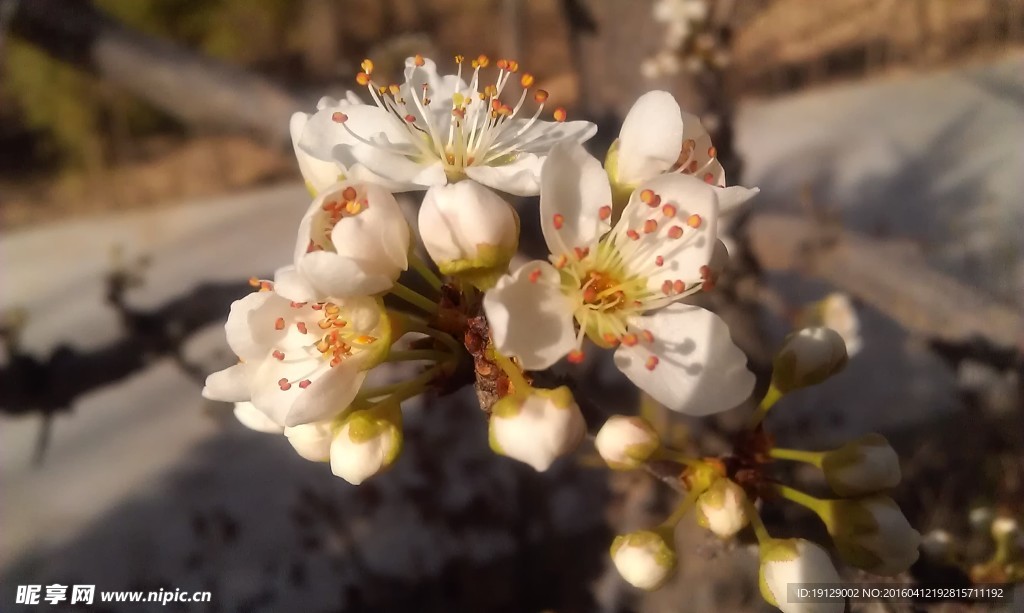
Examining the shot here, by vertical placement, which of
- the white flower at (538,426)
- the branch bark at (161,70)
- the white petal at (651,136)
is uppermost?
the branch bark at (161,70)

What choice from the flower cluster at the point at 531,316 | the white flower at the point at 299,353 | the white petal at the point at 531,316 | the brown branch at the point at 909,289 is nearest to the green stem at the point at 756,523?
the flower cluster at the point at 531,316

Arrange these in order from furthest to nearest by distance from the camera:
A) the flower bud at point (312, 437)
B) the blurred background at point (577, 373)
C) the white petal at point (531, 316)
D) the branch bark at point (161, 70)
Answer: the branch bark at point (161, 70)
the blurred background at point (577, 373)
the flower bud at point (312, 437)
the white petal at point (531, 316)

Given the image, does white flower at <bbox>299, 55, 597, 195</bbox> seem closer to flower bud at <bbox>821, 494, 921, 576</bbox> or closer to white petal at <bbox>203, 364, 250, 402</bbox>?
white petal at <bbox>203, 364, 250, 402</bbox>

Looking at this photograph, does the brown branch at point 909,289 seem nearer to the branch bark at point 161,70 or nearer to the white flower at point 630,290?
the white flower at point 630,290

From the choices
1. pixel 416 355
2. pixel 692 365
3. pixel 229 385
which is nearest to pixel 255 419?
pixel 229 385

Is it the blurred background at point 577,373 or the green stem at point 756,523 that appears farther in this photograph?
the blurred background at point 577,373

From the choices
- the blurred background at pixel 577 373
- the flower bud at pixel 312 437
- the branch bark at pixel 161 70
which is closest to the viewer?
the flower bud at pixel 312 437
